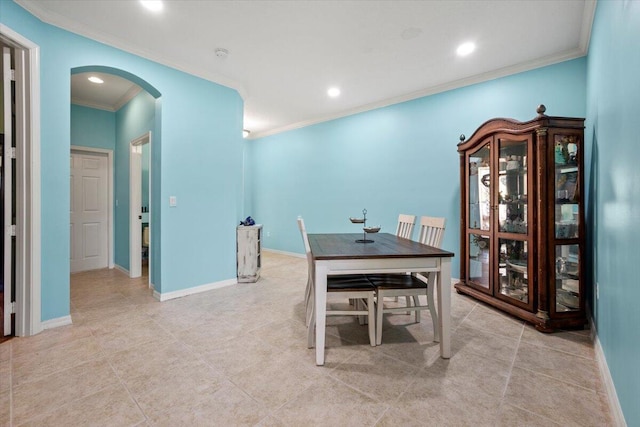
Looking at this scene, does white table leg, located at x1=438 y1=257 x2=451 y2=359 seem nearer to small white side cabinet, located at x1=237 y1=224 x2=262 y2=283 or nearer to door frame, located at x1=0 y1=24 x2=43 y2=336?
small white side cabinet, located at x1=237 y1=224 x2=262 y2=283

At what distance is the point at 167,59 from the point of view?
3051mm

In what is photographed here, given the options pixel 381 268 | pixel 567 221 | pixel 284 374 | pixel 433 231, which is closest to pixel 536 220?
pixel 567 221

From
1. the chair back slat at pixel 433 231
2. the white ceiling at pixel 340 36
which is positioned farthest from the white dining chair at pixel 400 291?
the white ceiling at pixel 340 36

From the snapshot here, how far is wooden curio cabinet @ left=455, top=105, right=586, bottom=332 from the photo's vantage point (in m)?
2.35

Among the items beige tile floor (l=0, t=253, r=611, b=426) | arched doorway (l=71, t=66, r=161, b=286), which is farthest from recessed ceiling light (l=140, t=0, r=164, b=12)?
beige tile floor (l=0, t=253, r=611, b=426)

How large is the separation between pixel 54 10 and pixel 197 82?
50.3 inches

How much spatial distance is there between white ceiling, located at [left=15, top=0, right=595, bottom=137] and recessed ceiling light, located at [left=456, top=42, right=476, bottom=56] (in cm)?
6

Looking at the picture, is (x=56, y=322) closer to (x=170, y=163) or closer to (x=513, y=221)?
(x=170, y=163)

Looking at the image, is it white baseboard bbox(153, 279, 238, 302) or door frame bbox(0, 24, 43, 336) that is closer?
door frame bbox(0, 24, 43, 336)

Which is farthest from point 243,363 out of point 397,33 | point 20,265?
point 397,33

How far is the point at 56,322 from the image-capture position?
94.1 inches

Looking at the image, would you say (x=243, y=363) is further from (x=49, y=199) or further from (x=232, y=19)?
(x=232, y=19)

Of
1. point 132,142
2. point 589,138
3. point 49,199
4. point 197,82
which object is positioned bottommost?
point 49,199

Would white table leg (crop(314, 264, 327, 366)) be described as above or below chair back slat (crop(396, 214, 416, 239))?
below
